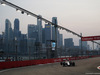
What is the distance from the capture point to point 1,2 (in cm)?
1881

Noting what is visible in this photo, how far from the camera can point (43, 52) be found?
33.4m

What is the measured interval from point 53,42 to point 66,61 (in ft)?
36.2

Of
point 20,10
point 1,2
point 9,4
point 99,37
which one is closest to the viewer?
point 1,2

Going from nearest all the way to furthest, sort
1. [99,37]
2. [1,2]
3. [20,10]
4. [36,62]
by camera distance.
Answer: [1,2]
[20,10]
[36,62]
[99,37]

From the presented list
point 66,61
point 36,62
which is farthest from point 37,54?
point 66,61

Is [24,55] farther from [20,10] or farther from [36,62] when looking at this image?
[20,10]

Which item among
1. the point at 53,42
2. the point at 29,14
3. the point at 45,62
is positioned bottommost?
the point at 45,62

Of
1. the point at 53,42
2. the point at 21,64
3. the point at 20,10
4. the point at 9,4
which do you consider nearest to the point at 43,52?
the point at 53,42

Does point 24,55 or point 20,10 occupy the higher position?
point 20,10

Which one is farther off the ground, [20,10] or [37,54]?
[20,10]

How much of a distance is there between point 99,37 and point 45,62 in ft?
35.9

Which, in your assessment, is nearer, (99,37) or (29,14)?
(29,14)

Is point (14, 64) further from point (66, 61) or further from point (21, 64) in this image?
point (66, 61)

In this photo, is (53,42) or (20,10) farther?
(53,42)
